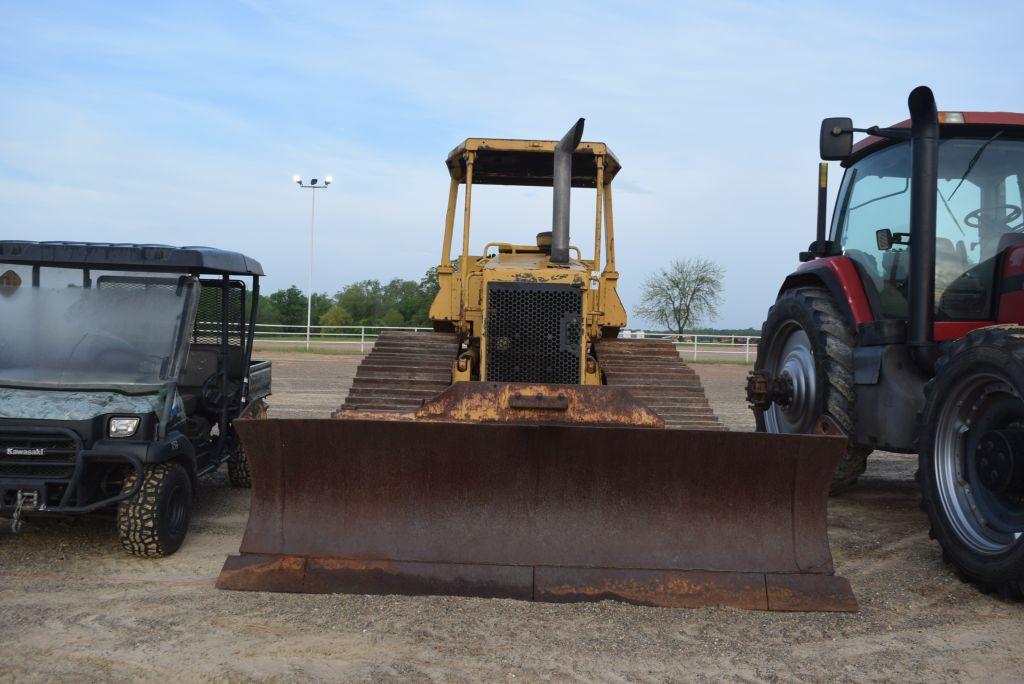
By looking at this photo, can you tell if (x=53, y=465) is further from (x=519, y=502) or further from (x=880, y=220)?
(x=880, y=220)

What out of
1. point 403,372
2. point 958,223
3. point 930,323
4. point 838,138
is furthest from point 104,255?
point 958,223

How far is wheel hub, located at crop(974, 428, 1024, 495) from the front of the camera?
4.25 m

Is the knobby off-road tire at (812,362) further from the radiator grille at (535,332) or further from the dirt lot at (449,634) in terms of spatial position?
the radiator grille at (535,332)

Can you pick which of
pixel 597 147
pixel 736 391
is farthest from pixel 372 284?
pixel 597 147

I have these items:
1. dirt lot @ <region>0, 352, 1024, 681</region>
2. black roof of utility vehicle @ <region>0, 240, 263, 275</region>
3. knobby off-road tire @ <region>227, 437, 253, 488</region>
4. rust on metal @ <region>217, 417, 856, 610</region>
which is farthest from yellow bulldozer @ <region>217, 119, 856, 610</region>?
knobby off-road tire @ <region>227, 437, 253, 488</region>

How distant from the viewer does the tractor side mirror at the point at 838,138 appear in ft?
17.4

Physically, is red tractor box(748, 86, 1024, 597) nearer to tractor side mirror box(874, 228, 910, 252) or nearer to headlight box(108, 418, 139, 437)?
tractor side mirror box(874, 228, 910, 252)

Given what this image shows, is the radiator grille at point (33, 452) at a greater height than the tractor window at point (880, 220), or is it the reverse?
the tractor window at point (880, 220)

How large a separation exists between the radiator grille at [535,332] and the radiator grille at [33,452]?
256cm

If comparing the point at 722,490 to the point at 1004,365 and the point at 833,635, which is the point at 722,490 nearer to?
the point at 833,635

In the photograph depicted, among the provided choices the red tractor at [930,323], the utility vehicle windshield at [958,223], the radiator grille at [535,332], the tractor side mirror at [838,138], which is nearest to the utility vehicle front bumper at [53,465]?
the radiator grille at [535,332]

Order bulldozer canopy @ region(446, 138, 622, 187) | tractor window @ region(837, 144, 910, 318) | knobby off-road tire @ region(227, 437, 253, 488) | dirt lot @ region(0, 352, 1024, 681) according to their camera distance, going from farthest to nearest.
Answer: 1. knobby off-road tire @ region(227, 437, 253, 488)
2. bulldozer canopy @ region(446, 138, 622, 187)
3. tractor window @ region(837, 144, 910, 318)
4. dirt lot @ region(0, 352, 1024, 681)

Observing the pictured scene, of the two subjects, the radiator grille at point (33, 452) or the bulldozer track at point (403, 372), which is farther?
the bulldozer track at point (403, 372)

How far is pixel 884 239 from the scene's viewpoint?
5.95 m
